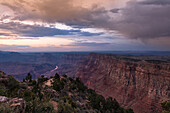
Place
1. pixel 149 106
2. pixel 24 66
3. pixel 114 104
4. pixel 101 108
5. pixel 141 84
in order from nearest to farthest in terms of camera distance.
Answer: pixel 101 108
pixel 114 104
pixel 149 106
pixel 141 84
pixel 24 66

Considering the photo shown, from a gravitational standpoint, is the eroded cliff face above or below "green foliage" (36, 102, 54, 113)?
below

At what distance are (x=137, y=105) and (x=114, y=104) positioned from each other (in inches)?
707

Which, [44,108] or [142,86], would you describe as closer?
[44,108]

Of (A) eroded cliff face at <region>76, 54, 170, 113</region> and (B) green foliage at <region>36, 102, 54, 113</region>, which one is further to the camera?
(A) eroded cliff face at <region>76, 54, 170, 113</region>

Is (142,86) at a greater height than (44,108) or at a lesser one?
lesser

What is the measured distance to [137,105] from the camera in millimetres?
38938

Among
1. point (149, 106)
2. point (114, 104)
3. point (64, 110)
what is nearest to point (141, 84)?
point (149, 106)

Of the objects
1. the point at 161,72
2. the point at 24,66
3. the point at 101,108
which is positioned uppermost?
the point at 161,72

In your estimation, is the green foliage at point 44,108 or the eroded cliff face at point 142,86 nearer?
the green foliage at point 44,108

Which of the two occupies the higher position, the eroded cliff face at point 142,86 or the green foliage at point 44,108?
the green foliage at point 44,108

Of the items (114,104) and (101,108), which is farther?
(114,104)

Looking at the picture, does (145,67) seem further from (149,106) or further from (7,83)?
(7,83)

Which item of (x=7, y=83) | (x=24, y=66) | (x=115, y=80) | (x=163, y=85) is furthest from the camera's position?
(x=24, y=66)

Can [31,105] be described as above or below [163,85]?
above
